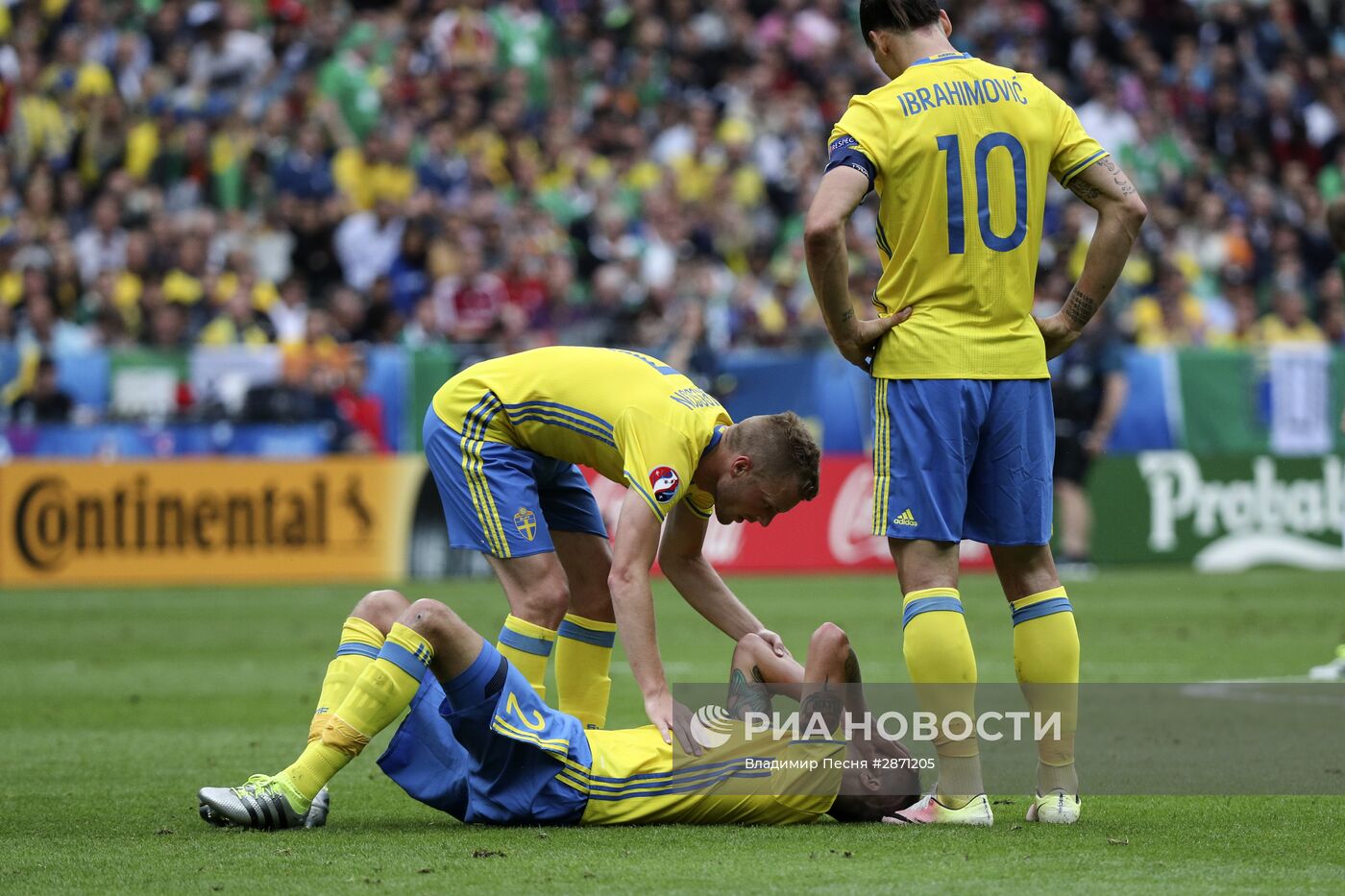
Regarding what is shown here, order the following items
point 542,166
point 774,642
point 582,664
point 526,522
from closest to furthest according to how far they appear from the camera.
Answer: point 774,642
point 526,522
point 582,664
point 542,166

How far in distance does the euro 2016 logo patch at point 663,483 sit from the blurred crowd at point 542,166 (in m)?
11.6

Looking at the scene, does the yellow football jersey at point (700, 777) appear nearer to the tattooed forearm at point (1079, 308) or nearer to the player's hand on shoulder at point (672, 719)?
the player's hand on shoulder at point (672, 719)

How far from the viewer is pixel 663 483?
584 centimetres

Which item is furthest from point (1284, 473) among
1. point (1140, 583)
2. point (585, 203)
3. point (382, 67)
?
point (382, 67)

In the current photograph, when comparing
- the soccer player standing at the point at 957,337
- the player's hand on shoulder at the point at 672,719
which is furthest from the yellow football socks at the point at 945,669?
the player's hand on shoulder at the point at 672,719

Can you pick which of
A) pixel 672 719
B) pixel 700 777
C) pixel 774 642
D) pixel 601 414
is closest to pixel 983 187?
pixel 601 414

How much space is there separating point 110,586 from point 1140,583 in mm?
9356

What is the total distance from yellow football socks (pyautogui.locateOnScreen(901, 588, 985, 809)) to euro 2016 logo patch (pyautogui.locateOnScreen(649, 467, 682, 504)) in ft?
2.59

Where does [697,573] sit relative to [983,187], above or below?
below

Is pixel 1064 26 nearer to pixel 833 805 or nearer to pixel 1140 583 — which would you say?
pixel 1140 583

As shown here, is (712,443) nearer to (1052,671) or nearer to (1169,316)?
(1052,671)

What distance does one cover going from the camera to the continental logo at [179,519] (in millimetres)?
16922

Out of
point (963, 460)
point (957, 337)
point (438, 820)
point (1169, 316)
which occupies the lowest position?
point (438, 820)

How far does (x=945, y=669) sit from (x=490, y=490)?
173cm
